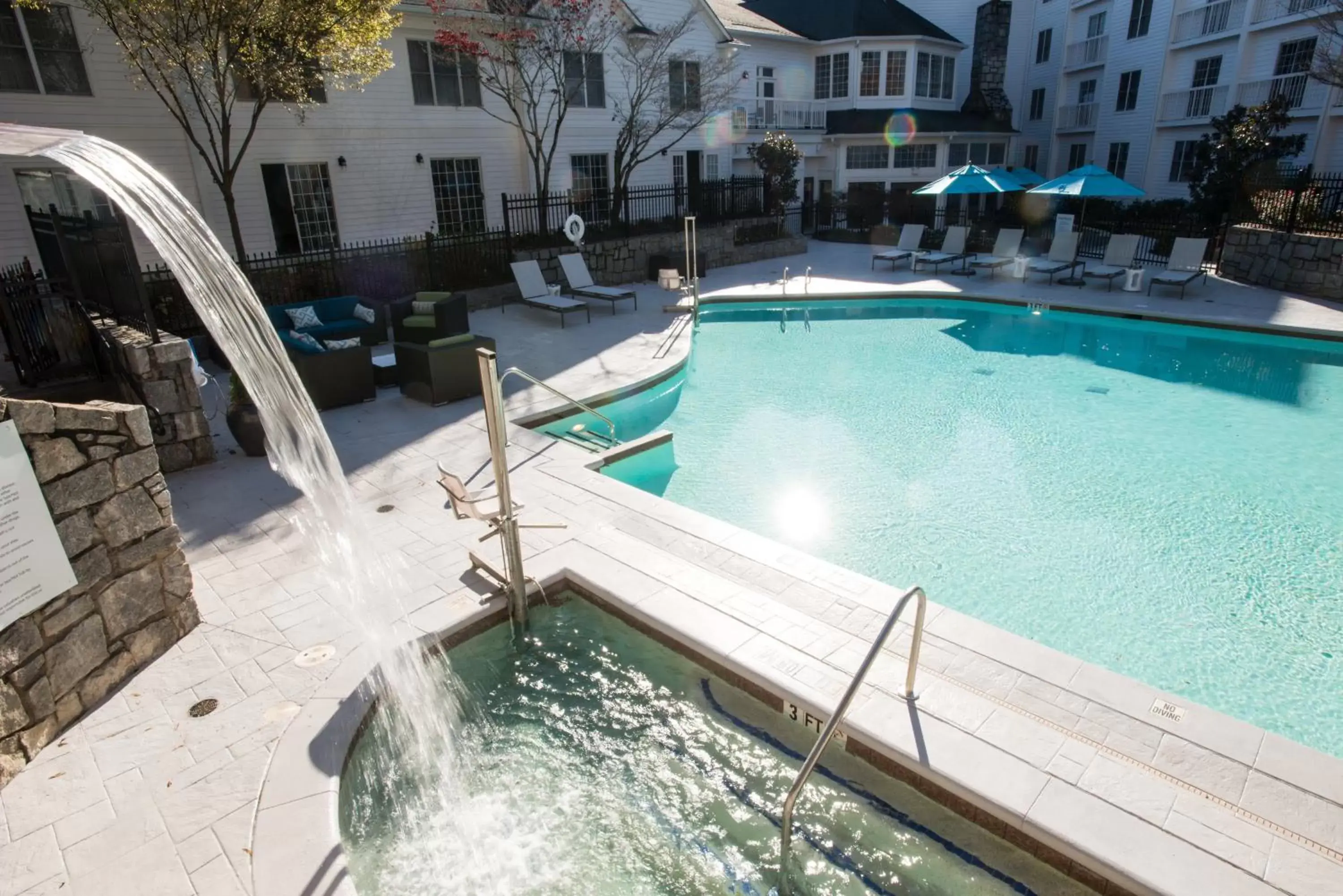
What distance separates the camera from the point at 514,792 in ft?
13.7

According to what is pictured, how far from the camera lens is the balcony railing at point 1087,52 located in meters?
27.9

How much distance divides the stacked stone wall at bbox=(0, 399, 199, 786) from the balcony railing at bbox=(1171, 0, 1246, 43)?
2963 cm

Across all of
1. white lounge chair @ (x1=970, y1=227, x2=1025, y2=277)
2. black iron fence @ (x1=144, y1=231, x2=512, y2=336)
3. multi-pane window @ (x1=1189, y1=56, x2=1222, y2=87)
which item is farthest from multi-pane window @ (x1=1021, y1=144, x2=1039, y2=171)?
black iron fence @ (x1=144, y1=231, x2=512, y2=336)

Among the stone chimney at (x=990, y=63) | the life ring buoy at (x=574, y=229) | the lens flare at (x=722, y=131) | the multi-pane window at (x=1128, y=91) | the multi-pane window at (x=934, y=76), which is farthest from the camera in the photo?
the stone chimney at (x=990, y=63)

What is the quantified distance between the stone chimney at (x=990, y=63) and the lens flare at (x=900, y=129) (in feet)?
13.7

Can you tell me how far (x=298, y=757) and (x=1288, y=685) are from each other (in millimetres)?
6210

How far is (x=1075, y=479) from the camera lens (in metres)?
8.34

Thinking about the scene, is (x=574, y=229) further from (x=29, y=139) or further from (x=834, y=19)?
(x=834, y=19)

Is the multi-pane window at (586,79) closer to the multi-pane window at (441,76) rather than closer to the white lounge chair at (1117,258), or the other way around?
the multi-pane window at (441,76)

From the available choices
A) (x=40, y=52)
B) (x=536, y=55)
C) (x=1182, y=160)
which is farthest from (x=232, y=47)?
(x=1182, y=160)

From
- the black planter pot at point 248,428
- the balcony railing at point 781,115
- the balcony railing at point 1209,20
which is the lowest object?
the black planter pot at point 248,428

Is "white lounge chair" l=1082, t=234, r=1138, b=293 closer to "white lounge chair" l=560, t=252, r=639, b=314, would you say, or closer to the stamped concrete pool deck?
"white lounge chair" l=560, t=252, r=639, b=314

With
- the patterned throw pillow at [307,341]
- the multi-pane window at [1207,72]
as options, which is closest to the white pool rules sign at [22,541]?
the patterned throw pillow at [307,341]

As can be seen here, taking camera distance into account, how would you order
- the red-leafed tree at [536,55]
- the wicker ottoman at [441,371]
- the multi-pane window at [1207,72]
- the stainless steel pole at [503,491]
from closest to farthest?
the stainless steel pole at [503,491] → the wicker ottoman at [441,371] → the red-leafed tree at [536,55] → the multi-pane window at [1207,72]
